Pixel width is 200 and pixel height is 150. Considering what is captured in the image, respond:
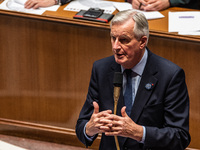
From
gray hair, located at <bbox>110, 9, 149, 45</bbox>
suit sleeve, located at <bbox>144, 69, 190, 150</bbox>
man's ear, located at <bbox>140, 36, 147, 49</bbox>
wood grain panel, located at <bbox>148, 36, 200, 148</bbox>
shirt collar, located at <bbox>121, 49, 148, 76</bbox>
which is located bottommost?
wood grain panel, located at <bbox>148, 36, 200, 148</bbox>

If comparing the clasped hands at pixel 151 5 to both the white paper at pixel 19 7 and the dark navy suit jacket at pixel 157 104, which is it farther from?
the dark navy suit jacket at pixel 157 104

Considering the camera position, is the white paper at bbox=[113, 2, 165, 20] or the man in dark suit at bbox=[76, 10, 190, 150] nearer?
the man in dark suit at bbox=[76, 10, 190, 150]

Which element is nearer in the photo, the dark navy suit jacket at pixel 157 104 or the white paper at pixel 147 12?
the dark navy suit jacket at pixel 157 104

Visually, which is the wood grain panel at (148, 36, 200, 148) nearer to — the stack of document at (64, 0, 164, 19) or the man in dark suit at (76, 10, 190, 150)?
the stack of document at (64, 0, 164, 19)

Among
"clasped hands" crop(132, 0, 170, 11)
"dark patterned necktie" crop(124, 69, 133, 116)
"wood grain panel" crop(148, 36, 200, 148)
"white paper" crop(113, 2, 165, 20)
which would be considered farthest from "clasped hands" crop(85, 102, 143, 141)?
"clasped hands" crop(132, 0, 170, 11)

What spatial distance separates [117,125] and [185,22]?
124 centimetres

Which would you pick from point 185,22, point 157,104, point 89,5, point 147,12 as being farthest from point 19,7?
point 157,104

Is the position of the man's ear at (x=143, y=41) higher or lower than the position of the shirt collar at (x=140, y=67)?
higher

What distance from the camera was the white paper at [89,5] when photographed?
2924mm

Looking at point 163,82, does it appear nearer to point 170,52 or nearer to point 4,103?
point 170,52

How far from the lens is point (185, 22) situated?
268 centimetres

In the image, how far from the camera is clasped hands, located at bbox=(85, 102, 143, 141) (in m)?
1.67

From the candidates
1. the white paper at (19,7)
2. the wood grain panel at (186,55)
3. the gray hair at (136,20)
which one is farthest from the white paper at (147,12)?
the gray hair at (136,20)

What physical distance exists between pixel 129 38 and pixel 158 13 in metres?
1.17
